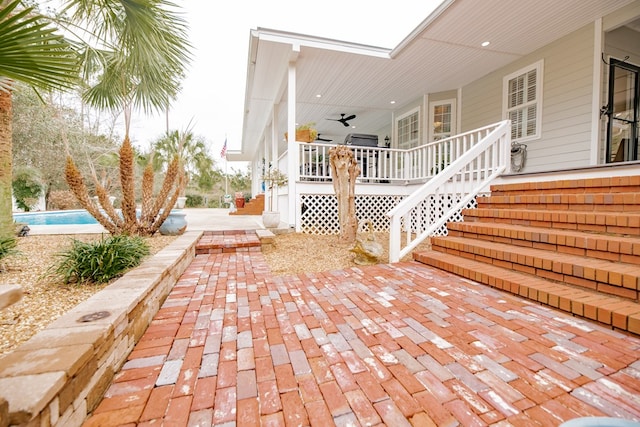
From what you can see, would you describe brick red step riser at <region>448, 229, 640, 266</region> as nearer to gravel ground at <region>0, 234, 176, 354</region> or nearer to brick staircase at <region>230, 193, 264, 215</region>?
gravel ground at <region>0, 234, 176, 354</region>

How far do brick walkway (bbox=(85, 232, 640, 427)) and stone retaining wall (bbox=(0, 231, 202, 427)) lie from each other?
0.11 metres

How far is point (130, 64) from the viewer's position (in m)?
3.71

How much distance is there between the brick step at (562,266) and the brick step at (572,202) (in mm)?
781

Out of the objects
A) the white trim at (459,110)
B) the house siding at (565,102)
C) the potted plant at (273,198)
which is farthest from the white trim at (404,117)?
the potted plant at (273,198)

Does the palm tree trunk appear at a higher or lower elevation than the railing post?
higher

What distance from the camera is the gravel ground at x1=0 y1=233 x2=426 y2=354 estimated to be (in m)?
1.64

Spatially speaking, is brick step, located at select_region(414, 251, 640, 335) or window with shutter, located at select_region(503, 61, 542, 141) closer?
brick step, located at select_region(414, 251, 640, 335)

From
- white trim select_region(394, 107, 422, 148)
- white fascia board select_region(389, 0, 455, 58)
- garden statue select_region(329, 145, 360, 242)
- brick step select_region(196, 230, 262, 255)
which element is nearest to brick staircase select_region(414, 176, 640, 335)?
garden statue select_region(329, 145, 360, 242)

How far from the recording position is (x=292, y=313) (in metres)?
2.10

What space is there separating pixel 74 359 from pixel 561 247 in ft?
11.8

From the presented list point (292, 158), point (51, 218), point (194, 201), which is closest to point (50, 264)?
point (292, 158)

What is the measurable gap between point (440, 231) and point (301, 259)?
3.50 m

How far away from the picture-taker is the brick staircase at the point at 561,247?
6.51 ft

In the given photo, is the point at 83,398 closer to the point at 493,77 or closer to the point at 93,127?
the point at 493,77
